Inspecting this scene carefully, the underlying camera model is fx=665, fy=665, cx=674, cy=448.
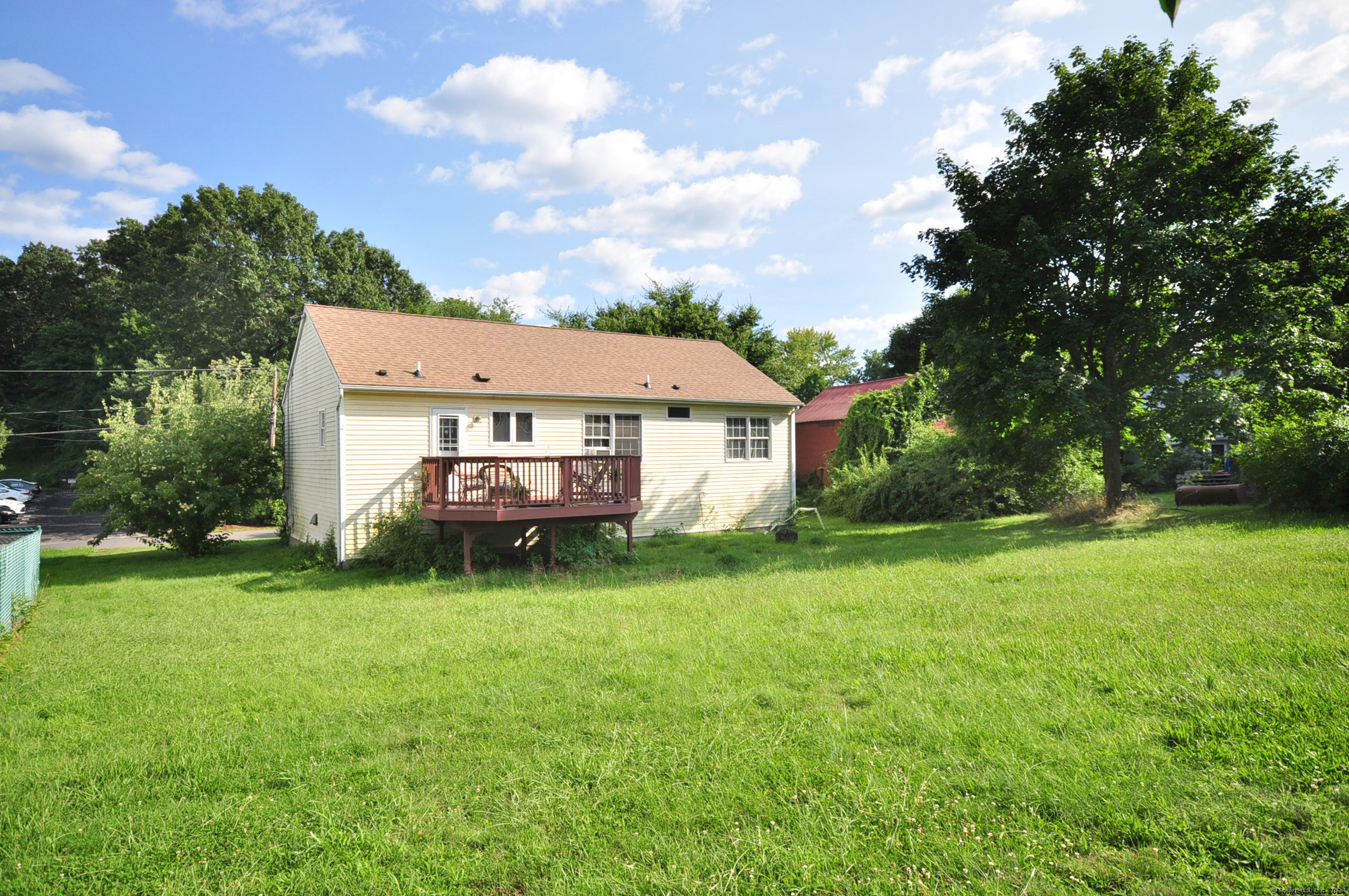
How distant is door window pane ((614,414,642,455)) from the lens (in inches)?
622

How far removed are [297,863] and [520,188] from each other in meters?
16.3

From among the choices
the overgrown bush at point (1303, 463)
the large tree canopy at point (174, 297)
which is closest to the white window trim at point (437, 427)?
the overgrown bush at point (1303, 463)

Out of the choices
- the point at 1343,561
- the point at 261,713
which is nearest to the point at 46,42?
the point at 261,713

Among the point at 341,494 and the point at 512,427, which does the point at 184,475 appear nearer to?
the point at 341,494

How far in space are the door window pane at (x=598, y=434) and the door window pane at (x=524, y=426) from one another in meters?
1.36

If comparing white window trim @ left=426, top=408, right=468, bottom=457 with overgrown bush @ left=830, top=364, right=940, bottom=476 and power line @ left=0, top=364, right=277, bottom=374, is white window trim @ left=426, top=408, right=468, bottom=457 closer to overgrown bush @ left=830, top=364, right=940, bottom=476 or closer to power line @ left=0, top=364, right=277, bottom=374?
overgrown bush @ left=830, top=364, right=940, bottom=476

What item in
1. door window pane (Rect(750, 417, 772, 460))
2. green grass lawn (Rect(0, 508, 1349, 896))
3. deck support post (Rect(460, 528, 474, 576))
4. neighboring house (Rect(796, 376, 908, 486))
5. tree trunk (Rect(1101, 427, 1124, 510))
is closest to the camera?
green grass lawn (Rect(0, 508, 1349, 896))

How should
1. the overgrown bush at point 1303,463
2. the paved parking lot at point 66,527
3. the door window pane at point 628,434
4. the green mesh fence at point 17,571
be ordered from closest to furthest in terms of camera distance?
1. the green mesh fence at point 17,571
2. the overgrown bush at point 1303,463
3. the door window pane at point 628,434
4. the paved parking lot at point 66,527

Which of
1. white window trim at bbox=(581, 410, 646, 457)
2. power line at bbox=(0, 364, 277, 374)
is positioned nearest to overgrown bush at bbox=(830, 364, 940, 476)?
white window trim at bbox=(581, 410, 646, 457)

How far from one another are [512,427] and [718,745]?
11.0 metres

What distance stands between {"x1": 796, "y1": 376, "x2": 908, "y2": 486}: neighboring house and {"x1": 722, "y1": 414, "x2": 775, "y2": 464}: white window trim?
605 centimetres

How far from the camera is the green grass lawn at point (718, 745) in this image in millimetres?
2994

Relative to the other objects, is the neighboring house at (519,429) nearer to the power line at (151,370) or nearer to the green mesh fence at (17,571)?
the green mesh fence at (17,571)

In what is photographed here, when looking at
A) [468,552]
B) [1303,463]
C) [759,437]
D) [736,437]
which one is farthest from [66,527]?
[1303,463]
